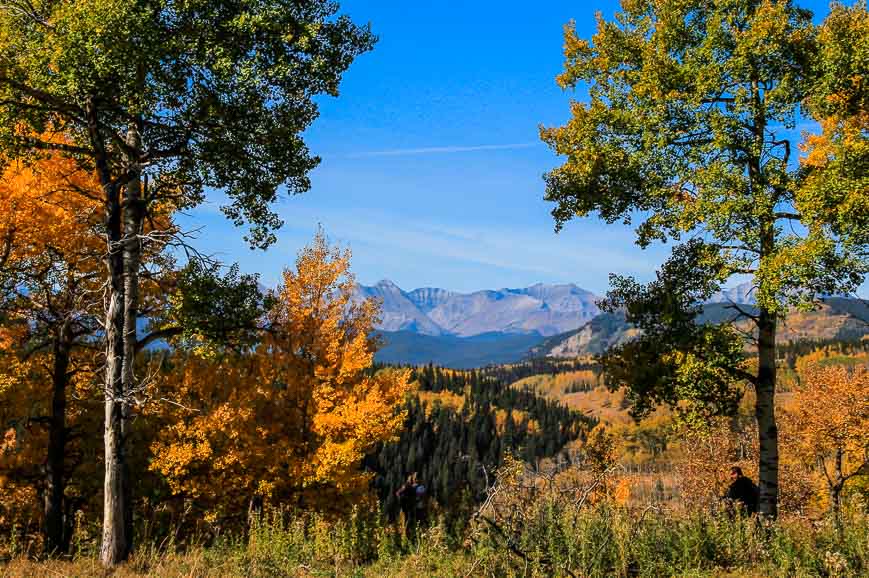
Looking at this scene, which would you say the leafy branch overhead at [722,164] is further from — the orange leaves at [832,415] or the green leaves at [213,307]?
the orange leaves at [832,415]

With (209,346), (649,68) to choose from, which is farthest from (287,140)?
(649,68)

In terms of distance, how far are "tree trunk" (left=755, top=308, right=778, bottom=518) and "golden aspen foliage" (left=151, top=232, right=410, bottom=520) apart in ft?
36.1

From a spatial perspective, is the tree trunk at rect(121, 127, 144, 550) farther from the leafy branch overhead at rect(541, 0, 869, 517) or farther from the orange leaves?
the orange leaves

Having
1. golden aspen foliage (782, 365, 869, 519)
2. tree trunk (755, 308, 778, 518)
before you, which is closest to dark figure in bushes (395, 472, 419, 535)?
tree trunk (755, 308, 778, 518)

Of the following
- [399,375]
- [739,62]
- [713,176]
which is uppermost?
[739,62]

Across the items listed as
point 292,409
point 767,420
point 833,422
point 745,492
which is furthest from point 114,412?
point 833,422

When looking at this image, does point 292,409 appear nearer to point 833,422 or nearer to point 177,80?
point 177,80

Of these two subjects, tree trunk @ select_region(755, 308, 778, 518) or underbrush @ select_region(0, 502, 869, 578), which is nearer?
underbrush @ select_region(0, 502, 869, 578)

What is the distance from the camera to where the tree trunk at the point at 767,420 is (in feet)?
39.9

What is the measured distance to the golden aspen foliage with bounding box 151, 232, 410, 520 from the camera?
18.6m

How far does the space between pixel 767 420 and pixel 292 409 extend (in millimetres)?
15413

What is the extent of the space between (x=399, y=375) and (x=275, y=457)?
5177 mm

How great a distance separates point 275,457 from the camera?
64.3 ft

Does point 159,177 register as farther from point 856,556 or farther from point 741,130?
point 856,556
